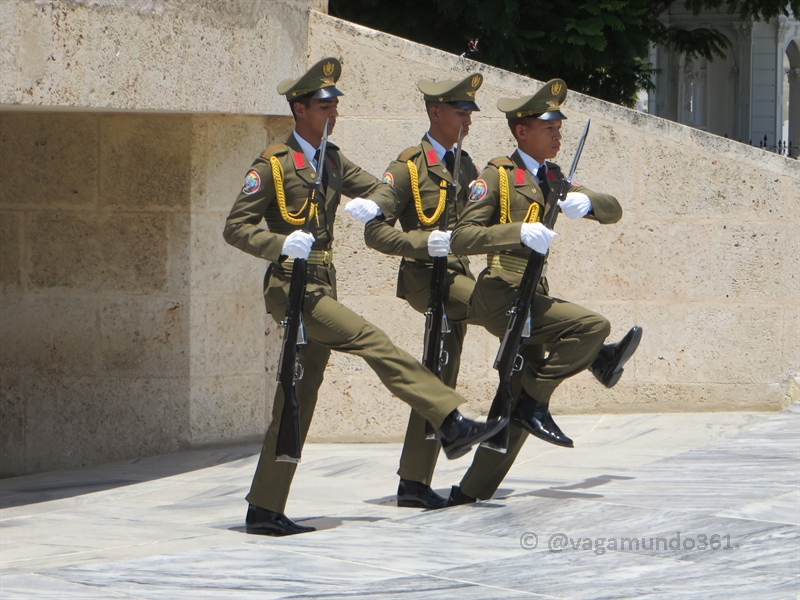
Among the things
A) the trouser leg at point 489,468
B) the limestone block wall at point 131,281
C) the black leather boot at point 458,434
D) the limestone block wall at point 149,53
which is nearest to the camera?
the black leather boot at point 458,434

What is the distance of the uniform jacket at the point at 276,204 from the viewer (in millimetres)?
5112

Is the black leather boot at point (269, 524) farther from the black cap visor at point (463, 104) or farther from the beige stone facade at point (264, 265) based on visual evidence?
the beige stone facade at point (264, 265)

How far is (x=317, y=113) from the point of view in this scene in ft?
17.6

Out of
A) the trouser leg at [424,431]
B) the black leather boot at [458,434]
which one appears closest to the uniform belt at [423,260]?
the trouser leg at [424,431]

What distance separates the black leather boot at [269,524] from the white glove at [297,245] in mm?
1077

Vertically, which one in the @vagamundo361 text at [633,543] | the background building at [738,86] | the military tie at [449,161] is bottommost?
the @vagamundo361 text at [633,543]

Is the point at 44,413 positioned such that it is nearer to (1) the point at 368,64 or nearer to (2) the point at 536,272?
(1) the point at 368,64

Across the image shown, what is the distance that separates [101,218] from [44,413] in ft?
4.06

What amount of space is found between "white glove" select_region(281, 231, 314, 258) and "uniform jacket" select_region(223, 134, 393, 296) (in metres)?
0.04

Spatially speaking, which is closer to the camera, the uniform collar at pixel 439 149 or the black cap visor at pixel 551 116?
the black cap visor at pixel 551 116

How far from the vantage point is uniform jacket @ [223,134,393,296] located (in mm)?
5112

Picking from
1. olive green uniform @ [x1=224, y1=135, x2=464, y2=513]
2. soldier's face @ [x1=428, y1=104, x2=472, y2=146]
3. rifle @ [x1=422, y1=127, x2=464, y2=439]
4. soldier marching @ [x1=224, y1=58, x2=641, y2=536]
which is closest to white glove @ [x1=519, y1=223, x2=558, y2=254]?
soldier marching @ [x1=224, y1=58, x2=641, y2=536]

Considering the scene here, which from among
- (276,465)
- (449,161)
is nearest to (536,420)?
(276,465)

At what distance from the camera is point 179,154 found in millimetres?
7461
